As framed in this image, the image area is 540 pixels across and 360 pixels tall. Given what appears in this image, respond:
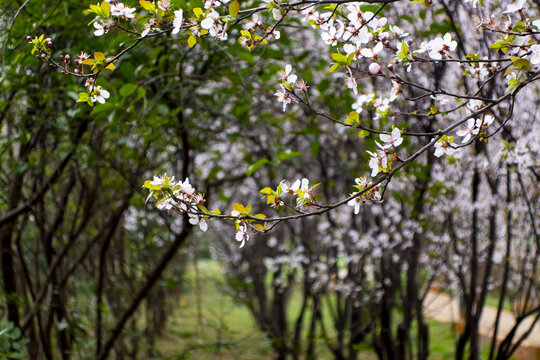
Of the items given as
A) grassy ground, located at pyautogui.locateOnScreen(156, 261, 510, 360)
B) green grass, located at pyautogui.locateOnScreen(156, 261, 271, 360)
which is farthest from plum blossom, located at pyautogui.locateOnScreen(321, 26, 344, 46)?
green grass, located at pyautogui.locateOnScreen(156, 261, 271, 360)

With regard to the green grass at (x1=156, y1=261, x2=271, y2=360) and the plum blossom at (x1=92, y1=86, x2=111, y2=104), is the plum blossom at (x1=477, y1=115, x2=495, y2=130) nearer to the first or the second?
the plum blossom at (x1=92, y1=86, x2=111, y2=104)

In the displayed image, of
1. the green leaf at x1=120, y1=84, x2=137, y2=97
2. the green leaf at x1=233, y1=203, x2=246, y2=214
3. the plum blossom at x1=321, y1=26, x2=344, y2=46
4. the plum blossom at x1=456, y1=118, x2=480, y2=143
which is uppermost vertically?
the green leaf at x1=120, y1=84, x2=137, y2=97

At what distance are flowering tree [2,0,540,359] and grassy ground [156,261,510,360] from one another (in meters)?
0.54

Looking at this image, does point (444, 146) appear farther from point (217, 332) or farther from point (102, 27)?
point (217, 332)

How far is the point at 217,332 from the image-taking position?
494 cm

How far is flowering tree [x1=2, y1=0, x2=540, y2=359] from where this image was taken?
1.36m

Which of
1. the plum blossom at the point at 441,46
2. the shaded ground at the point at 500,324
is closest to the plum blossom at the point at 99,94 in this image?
the plum blossom at the point at 441,46

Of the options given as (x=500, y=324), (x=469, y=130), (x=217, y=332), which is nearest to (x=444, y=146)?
(x=469, y=130)

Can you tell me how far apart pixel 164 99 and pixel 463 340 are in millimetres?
3085

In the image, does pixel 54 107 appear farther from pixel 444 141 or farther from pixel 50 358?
pixel 444 141

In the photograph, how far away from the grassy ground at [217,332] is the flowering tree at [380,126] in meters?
0.54

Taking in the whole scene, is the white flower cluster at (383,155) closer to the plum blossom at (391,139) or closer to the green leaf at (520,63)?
the plum blossom at (391,139)

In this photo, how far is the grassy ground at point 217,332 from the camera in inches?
196

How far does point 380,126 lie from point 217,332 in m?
3.07
